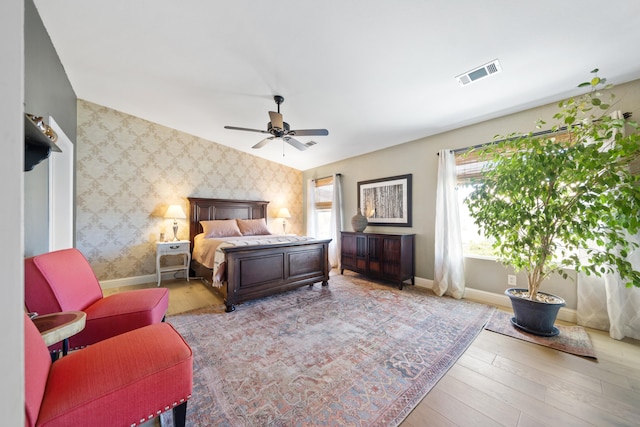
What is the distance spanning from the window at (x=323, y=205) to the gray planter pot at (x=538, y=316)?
3.64 meters

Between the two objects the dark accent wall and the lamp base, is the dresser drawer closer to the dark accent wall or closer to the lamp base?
the lamp base

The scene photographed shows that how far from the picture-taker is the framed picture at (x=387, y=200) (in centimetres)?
398

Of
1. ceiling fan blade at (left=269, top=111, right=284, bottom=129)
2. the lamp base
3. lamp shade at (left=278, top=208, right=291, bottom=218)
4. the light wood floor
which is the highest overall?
ceiling fan blade at (left=269, top=111, right=284, bottom=129)

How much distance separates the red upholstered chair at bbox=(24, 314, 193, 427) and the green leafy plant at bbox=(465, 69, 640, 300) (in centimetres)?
288

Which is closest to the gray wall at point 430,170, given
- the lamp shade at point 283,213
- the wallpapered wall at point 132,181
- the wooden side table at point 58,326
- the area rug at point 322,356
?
the area rug at point 322,356

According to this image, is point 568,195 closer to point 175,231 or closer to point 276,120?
point 276,120

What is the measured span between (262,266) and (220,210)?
85.2 inches

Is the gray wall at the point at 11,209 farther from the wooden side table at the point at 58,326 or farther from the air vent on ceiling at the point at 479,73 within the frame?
the air vent on ceiling at the point at 479,73

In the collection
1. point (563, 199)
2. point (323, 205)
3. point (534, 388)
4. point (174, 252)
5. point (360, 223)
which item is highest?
point (323, 205)

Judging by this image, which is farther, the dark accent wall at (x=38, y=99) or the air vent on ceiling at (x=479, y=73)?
the air vent on ceiling at (x=479, y=73)

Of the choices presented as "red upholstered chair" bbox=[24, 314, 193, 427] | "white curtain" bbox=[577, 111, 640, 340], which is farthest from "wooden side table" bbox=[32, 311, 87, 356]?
"white curtain" bbox=[577, 111, 640, 340]

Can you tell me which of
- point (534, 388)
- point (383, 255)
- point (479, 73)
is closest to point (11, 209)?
point (534, 388)

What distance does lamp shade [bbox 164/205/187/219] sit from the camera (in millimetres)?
3947

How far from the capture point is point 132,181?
3.86 m
